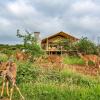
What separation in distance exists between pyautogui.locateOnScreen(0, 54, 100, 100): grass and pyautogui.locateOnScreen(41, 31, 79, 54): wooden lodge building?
23392mm

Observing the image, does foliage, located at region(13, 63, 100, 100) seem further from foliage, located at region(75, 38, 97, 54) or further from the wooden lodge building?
the wooden lodge building

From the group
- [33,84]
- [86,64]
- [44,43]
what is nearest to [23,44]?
[86,64]

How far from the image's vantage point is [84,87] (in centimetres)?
1762

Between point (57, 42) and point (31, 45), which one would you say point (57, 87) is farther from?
point (57, 42)

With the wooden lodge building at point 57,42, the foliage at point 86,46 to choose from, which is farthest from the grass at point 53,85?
the wooden lodge building at point 57,42

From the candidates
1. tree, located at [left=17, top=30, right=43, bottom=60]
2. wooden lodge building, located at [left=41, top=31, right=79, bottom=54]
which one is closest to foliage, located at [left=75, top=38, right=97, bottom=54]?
wooden lodge building, located at [left=41, top=31, right=79, bottom=54]

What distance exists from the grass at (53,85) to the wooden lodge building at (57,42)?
76.7 ft

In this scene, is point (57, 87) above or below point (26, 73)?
below

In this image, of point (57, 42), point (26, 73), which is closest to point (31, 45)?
point (26, 73)

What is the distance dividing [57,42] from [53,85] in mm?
32046

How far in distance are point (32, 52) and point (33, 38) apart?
44.8 inches

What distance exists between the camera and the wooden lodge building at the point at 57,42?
45516 millimetres

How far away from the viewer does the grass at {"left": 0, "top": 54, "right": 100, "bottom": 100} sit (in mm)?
15875

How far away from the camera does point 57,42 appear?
49.3 m
